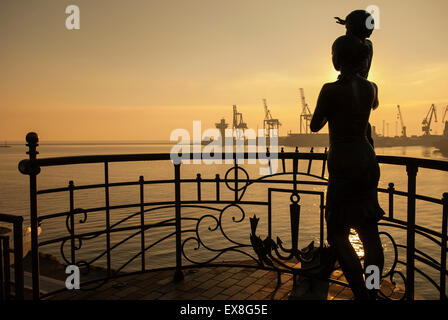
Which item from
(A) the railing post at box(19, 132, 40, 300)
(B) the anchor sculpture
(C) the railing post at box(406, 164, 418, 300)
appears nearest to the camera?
(C) the railing post at box(406, 164, 418, 300)

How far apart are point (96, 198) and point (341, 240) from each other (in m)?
23.1

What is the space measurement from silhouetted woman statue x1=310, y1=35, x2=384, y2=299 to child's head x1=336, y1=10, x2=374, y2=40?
0.08 m

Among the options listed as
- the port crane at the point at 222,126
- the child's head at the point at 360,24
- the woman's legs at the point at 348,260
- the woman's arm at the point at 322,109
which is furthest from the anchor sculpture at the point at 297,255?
the port crane at the point at 222,126

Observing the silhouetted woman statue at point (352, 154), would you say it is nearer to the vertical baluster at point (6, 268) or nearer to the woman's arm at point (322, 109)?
the woman's arm at point (322, 109)

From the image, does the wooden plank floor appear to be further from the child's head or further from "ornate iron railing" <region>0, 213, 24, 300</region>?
the child's head

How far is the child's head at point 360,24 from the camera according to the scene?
2.27 metres

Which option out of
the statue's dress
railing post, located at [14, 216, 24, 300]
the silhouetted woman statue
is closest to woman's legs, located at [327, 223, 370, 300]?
the silhouetted woman statue

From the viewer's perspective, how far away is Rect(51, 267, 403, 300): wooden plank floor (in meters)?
3.04

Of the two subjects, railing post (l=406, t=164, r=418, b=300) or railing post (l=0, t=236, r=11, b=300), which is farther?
railing post (l=406, t=164, r=418, b=300)

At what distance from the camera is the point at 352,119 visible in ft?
7.45

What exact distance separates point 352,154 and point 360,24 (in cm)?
94

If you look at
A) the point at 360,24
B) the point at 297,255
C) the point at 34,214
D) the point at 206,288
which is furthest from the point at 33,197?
the point at 360,24

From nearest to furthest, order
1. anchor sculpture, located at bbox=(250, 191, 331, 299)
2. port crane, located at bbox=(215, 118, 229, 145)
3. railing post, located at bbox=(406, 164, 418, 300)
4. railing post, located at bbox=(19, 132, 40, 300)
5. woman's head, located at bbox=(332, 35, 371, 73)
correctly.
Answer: woman's head, located at bbox=(332, 35, 371, 73), railing post, located at bbox=(406, 164, 418, 300), railing post, located at bbox=(19, 132, 40, 300), anchor sculpture, located at bbox=(250, 191, 331, 299), port crane, located at bbox=(215, 118, 229, 145)

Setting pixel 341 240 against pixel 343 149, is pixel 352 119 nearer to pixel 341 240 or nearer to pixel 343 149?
pixel 343 149
